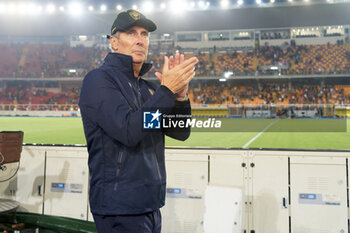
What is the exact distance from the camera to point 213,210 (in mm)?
2883

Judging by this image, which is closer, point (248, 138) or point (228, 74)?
point (248, 138)

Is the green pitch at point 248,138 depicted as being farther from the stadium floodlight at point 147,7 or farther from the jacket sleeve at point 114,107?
the stadium floodlight at point 147,7

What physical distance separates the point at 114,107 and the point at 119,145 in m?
0.21

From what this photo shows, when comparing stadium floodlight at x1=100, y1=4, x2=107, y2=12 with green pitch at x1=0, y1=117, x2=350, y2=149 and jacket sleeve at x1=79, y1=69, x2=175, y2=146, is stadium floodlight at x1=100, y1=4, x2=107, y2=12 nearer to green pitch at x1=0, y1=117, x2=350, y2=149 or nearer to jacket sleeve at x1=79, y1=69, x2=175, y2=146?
green pitch at x1=0, y1=117, x2=350, y2=149

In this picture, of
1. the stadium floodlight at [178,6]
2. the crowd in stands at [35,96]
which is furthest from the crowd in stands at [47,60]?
the stadium floodlight at [178,6]

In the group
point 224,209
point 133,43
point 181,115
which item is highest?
point 133,43

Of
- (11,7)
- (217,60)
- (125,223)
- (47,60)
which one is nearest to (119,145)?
(125,223)

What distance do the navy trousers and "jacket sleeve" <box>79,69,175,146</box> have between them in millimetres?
404

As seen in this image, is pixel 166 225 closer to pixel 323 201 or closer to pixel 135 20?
pixel 323 201

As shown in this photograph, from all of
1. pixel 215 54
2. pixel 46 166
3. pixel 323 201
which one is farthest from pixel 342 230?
pixel 215 54

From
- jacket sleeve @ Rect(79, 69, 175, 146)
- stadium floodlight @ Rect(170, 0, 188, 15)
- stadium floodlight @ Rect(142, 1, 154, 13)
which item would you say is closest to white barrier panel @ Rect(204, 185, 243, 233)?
jacket sleeve @ Rect(79, 69, 175, 146)

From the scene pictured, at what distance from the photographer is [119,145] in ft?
5.28

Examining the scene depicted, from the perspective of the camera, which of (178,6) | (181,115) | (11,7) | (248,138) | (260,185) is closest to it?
(181,115)

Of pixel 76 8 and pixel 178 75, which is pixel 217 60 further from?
pixel 178 75
